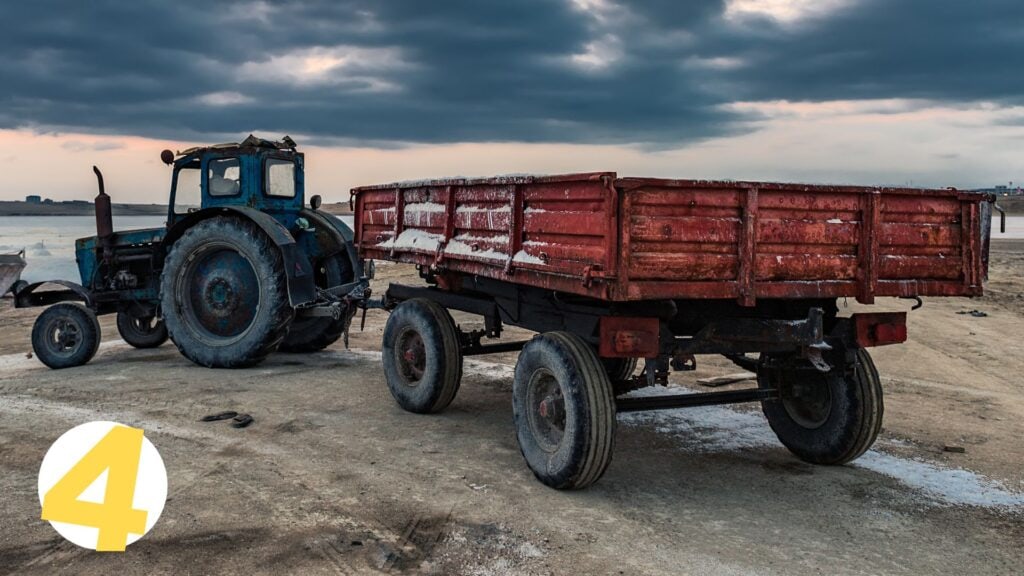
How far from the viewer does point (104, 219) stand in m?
10.1

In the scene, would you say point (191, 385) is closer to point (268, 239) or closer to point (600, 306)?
point (268, 239)

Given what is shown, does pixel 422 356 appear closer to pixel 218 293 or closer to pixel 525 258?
pixel 525 258

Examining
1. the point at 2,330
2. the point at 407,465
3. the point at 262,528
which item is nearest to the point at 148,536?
the point at 262,528

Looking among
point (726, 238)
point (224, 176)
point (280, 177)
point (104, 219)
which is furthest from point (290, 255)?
point (726, 238)

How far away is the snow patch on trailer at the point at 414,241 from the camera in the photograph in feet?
21.5

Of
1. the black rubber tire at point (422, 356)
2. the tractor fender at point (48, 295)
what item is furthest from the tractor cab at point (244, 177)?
the black rubber tire at point (422, 356)

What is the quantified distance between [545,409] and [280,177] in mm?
5647

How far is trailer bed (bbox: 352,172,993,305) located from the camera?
454cm

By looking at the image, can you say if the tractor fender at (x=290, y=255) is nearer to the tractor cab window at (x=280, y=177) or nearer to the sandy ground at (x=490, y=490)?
the tractor cab window at (x=280, y=177)

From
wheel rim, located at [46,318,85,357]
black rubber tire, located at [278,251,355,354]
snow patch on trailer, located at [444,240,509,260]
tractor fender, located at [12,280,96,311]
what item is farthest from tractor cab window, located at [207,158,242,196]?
snow patch on trailer, located at [444,240,509,260]

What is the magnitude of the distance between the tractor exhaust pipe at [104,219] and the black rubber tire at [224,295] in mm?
1214

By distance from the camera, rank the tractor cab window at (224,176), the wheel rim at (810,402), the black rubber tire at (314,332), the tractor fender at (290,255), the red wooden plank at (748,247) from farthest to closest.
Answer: the black rubber tire at (314,332) < the tractor cab window at (224,176) < the tractor fender at (290,255) < the wheel rim at (810,402) < the red wooden plank at (748,247)

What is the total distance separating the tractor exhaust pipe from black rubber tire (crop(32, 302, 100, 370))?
2.76 feet

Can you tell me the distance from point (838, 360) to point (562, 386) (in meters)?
2.10
